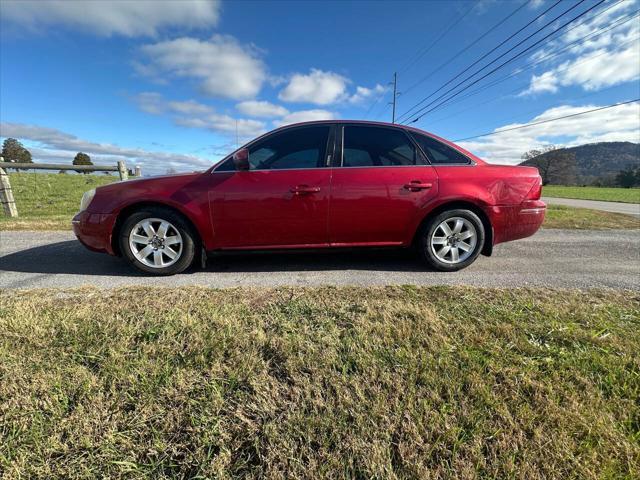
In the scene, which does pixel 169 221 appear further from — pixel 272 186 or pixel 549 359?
pixel 549 359

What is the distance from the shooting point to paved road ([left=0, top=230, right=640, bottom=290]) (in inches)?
120

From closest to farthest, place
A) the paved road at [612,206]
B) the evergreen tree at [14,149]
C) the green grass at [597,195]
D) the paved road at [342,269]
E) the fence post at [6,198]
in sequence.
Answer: the paved road at [342,269], the fence post at [6,198], the paved road at [612,206], the green grass at [597,195], the evergreen tree at [14,149]

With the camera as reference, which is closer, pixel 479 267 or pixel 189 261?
pixel 189 261

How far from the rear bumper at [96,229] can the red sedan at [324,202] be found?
11mm

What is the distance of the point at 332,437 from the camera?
1268 millimetres

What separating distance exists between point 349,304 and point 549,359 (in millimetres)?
1278

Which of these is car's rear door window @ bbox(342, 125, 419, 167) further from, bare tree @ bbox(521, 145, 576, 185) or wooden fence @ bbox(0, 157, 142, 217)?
bare tree @ bbox(521, 145, 576, 185)

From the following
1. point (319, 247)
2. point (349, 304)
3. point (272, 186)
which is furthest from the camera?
point (319, 247)

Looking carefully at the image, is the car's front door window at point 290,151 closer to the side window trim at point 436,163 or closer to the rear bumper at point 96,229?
the side window trim at point 436,163

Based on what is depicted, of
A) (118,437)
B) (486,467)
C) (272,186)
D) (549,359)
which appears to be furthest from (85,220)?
(549,359)

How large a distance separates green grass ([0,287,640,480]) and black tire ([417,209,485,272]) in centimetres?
109

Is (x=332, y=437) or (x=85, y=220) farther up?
(x=85, y=220)

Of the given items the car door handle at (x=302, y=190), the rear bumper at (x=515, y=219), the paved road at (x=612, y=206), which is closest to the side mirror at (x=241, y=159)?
the car door handle at (x=302, y=190)

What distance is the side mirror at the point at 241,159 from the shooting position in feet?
10.1
